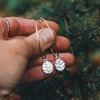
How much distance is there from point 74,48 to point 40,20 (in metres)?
0.14

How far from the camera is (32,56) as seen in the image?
3.22 ft

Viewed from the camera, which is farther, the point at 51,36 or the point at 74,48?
the point at 74,48

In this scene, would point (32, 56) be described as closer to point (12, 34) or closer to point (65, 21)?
point (12, 34)

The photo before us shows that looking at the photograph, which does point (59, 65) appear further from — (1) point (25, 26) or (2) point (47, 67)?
(1) point (25, 26)

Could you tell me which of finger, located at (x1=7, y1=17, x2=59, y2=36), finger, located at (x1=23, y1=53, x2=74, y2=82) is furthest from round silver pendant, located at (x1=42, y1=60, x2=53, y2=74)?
finger, located at (x1=7, y1=17, x2=59, y2=36)

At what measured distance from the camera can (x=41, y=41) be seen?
98 cm

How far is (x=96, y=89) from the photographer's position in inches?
40.1

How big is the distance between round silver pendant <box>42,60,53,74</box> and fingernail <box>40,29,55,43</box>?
0.19 feet

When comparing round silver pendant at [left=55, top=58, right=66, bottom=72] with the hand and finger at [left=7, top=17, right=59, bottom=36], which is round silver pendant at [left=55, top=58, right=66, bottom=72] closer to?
the hand

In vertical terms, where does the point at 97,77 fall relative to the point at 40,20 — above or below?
below

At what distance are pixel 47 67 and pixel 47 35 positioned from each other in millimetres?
84

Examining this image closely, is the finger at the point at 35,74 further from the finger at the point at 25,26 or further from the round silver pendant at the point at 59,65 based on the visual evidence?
the finger at the point at 25,26

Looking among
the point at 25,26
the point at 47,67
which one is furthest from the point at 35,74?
the point at 25,26

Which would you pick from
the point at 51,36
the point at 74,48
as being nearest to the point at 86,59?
the point at 74,48
